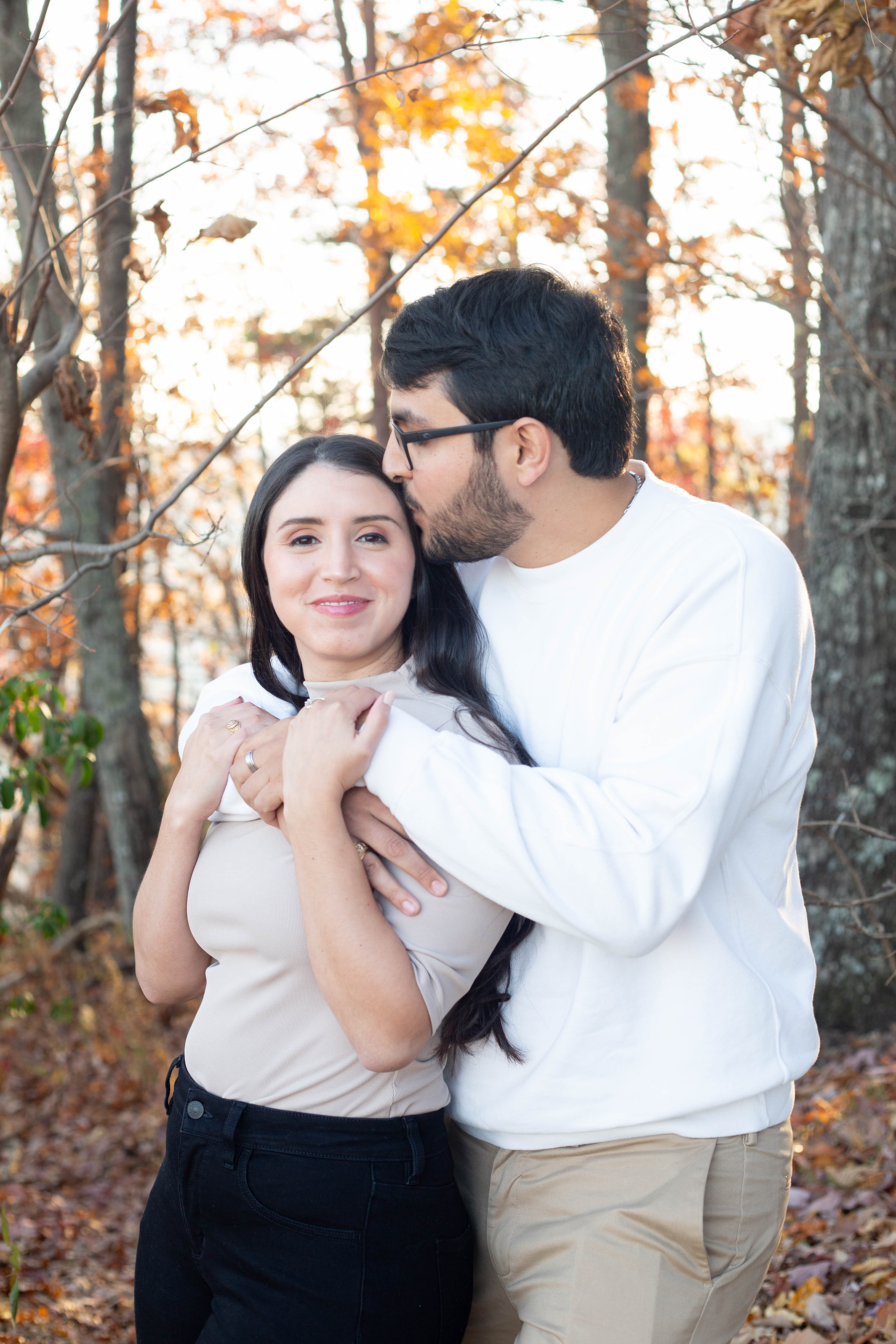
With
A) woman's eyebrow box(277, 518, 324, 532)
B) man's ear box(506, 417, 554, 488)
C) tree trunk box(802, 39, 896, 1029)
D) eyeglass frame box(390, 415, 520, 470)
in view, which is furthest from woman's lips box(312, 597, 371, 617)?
tree trunk box(802, 39, 896, 1029)

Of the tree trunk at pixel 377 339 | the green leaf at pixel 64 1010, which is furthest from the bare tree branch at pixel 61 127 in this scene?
the tree trunk at pixel 377 339

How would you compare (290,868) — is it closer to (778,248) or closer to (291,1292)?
(291,1292)

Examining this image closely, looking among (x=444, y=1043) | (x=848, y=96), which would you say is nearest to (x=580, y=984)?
(x=444, y=1043)

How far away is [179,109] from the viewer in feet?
8.69

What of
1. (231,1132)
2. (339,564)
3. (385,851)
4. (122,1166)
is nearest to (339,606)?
(339,564)

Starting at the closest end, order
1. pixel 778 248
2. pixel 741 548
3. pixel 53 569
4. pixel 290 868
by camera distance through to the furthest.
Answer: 1. pixel 741 548
2. pixel 290 868
3. pixel 778 248
4. pixel 53 569

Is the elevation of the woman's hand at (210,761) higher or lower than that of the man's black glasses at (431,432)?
lower

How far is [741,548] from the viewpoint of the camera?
184cm

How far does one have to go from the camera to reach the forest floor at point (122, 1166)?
327cm

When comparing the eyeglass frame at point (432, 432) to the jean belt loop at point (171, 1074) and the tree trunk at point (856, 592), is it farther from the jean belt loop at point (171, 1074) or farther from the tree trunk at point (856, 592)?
the tree trunk at point (856, 592)

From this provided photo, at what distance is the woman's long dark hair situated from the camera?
1977mm

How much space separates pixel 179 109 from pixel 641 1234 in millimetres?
2550

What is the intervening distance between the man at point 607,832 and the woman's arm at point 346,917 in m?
0.07

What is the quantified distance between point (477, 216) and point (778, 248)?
5.33m
